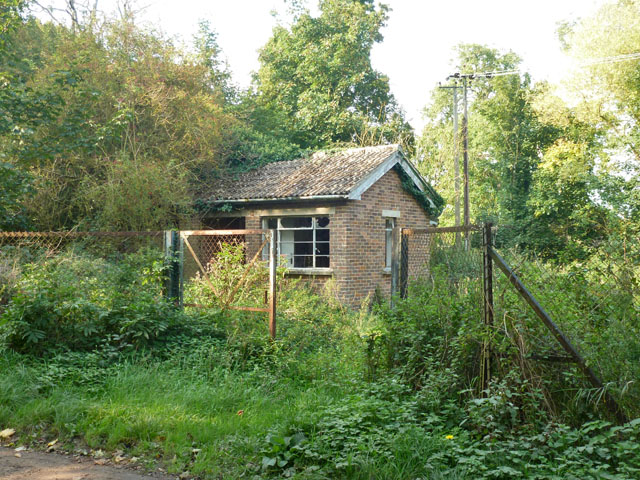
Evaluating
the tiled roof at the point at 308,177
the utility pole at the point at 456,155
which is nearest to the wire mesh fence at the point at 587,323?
the tiled roof at the point at 308,177

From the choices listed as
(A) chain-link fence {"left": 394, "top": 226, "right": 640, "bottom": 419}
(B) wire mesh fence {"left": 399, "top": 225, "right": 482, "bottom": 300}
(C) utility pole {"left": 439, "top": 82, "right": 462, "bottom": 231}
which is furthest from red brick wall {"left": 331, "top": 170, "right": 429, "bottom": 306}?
(C) utility pole {"left": 439, "top": 82, "right": 462, "bottom": 231}

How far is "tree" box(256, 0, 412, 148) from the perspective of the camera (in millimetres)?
27500

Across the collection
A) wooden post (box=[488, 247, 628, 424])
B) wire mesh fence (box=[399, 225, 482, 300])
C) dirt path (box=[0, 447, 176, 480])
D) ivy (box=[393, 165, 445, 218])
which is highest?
ivy (box=[393, 165, 445, 218])

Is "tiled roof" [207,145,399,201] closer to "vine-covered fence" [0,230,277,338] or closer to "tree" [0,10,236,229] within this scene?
"tree" [0,10,236,229]

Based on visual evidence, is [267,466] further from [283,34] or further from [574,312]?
[283,34]

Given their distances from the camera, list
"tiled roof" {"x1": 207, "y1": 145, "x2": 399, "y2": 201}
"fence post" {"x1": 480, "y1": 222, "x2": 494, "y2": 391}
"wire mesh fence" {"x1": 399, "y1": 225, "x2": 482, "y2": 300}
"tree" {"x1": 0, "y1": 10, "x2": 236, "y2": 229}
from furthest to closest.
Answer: "tiled roof" {"x1": 207, "y1": 145, "x2": 399, "y2": 201}, "tree" {"x1": 0, "y1": 10, "x2": 236, "y2": 229}, "wire mesh fence" {"x1": 399, "y1": 225, "x2": 482, "y2": 300}, "fence post" {"x1": 480, "y1": 222, "x2": 494, "y2": 391}

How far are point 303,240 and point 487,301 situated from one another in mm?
10588

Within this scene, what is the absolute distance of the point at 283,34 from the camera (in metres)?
31.4

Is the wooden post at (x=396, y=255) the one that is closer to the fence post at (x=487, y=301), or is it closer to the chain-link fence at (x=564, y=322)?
the chain-link fence at (x=564, y=322)

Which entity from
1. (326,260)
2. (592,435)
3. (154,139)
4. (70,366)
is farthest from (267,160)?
(592,435)

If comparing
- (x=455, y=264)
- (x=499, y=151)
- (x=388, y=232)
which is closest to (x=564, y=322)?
(x=455, y=264)

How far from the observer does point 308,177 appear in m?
15.9

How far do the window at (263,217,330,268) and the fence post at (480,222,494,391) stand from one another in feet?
30.6

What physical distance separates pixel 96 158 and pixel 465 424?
42.3 ft
